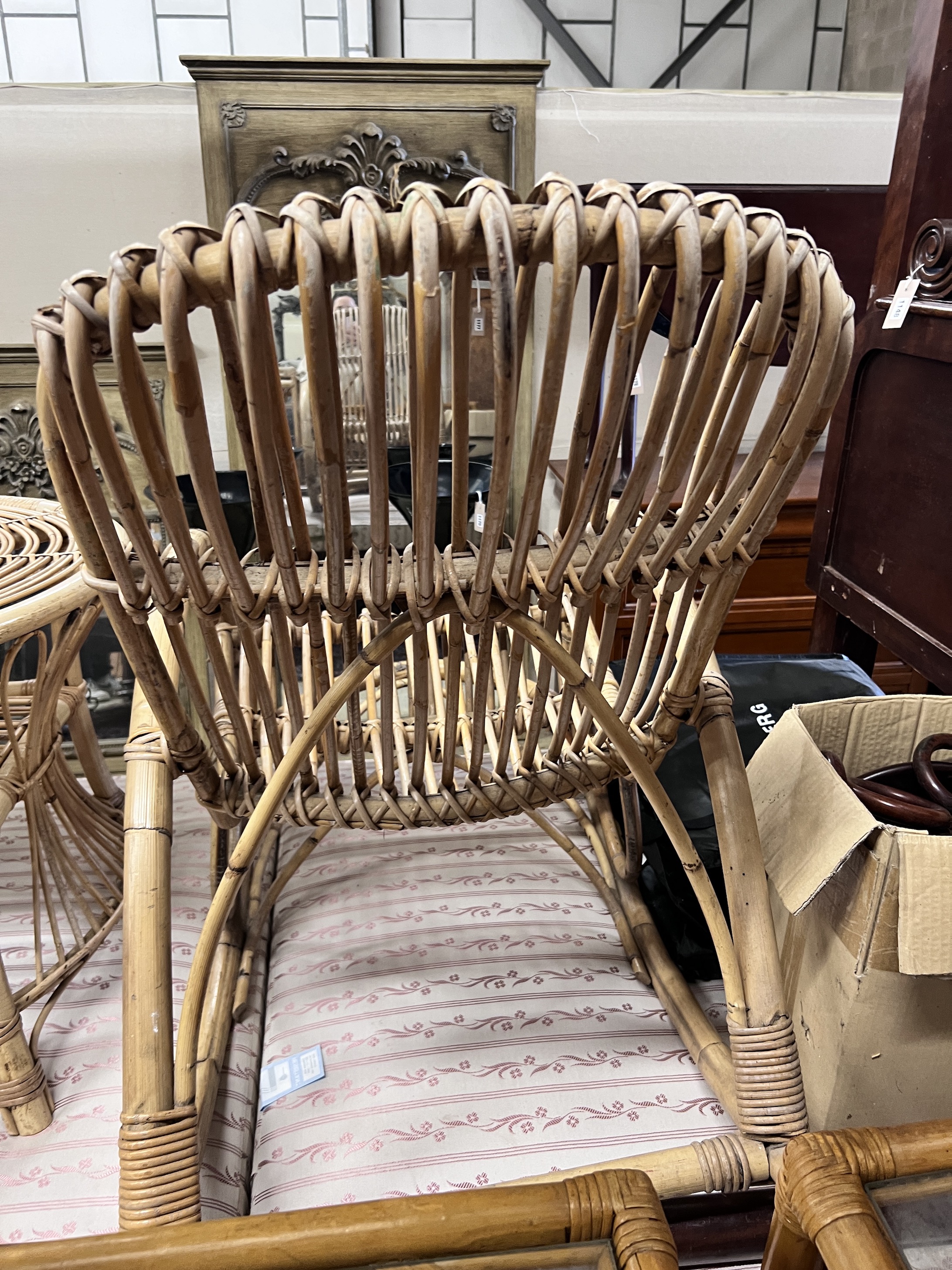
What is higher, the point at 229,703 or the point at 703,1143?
the point at 229,703

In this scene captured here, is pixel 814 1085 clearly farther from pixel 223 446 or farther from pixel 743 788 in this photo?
pixel 223 446

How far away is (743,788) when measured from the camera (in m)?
0.97

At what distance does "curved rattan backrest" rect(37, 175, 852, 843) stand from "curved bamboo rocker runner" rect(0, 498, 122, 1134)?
0.30m

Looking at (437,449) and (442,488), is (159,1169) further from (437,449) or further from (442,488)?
(442,488)

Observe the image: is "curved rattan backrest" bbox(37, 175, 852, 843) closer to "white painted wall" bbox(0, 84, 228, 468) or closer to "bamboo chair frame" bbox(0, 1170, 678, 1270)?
"bamboo chair frame" bbox(0, 1170, 678, 1270)

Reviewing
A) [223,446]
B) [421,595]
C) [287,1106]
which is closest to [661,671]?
[421,595]

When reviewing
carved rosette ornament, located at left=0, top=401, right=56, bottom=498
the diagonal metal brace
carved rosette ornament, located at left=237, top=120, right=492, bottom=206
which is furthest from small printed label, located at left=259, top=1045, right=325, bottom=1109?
the diagonal metal brace

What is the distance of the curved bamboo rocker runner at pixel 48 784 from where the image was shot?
1.07 metres

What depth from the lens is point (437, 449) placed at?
659 mm

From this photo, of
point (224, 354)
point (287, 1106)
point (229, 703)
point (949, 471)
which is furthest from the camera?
point (949, 471)

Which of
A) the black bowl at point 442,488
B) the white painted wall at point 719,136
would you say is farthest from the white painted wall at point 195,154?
the black bowl at point 442,488

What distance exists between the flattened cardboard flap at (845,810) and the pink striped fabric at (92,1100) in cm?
70

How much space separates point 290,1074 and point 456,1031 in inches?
8.5

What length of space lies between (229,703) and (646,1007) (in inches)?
29.2
